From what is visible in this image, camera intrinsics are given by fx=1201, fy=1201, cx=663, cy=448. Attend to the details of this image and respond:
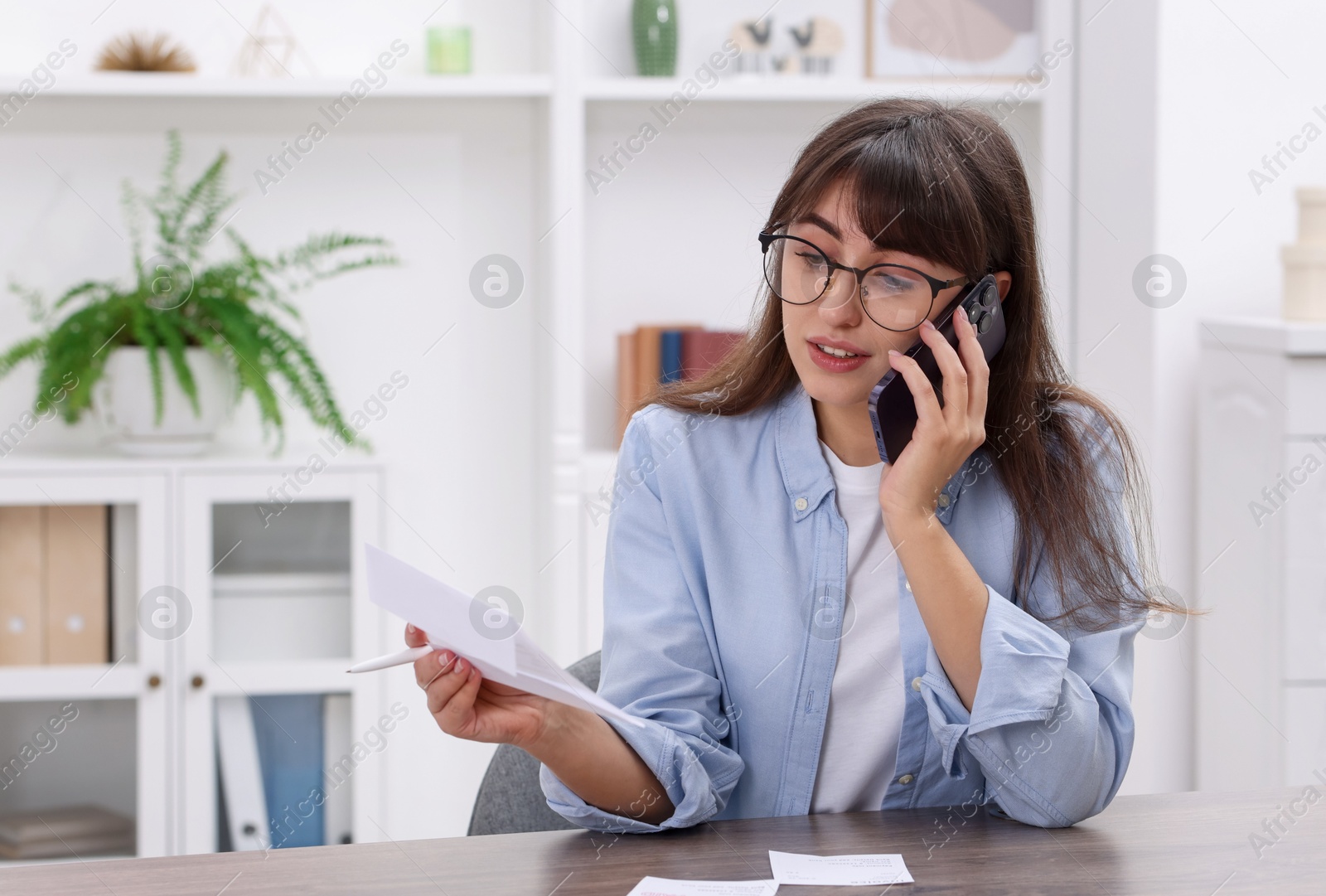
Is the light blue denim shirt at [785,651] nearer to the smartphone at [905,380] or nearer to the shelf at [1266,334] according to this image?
the smartphone at [905,380]

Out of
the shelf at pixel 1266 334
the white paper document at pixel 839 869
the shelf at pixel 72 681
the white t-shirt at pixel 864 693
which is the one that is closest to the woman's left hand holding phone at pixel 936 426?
the white t-shirt at pixel 864 693

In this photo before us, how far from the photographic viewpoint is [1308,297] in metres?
2.20

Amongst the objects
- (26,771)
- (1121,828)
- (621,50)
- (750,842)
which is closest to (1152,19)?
(621,50)

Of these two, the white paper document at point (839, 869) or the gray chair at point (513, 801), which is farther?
the gray chair at point (513, 801)

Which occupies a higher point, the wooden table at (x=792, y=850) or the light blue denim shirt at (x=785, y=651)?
the light blue denim shirt at (x=785, y=651)

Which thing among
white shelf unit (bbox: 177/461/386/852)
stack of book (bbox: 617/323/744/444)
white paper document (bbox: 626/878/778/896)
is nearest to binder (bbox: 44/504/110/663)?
white shelf unit (bbox: 177/461/386/852)

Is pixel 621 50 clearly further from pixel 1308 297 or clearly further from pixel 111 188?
pixel 1308 297

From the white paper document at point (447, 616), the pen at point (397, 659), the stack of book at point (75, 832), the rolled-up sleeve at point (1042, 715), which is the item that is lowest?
the stack of book at point (75, 832)

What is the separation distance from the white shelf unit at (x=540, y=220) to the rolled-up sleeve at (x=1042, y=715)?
1447 millimetres

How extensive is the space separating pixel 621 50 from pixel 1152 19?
112 centimetres

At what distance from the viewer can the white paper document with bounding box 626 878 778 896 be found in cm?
93

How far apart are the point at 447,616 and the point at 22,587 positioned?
6.17 feet

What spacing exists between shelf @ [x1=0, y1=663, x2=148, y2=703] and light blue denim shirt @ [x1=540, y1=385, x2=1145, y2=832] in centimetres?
153

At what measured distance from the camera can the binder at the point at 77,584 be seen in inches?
96.1
